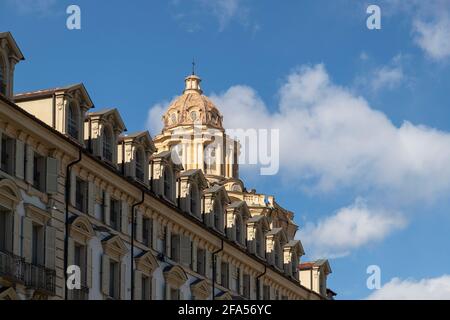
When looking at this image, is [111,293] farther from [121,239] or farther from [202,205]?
[202,205]

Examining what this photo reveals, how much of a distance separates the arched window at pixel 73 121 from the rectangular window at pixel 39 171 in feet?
10.4

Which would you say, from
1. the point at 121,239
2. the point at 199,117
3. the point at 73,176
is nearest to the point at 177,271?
the point at 121,239

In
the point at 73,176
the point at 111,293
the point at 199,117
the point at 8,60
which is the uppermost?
the point at 199,117

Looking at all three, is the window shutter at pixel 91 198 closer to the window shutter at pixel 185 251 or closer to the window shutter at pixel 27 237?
the window shutter at pixel 27 237

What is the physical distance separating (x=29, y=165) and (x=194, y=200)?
67.6 feet

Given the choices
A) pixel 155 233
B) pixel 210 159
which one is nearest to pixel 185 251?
pixel 155 233

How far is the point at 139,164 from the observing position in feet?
226

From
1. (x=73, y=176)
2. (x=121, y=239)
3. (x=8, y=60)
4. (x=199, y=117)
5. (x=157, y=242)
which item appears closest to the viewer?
(x=8, y=60)

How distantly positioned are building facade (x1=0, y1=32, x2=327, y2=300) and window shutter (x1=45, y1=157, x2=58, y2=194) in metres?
0.06

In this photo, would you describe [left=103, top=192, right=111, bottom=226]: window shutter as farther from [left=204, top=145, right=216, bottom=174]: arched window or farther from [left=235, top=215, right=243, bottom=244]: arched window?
[left=204, top=145, right=216, bottom=174]: arched window

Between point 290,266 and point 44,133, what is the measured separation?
39307 millimetres

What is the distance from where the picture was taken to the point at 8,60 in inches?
2221

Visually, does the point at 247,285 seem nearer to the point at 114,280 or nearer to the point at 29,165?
the point at 114,280

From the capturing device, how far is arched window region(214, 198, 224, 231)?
262ft
